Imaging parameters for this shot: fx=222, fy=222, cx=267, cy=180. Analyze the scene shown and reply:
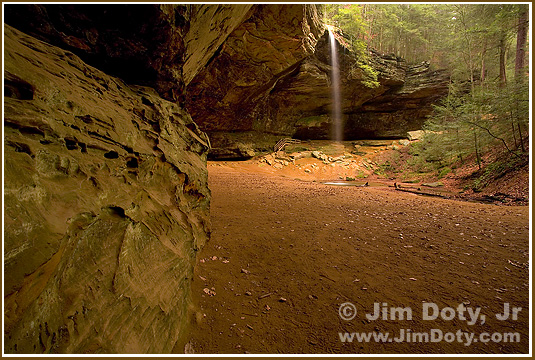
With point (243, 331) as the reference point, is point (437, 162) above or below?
above

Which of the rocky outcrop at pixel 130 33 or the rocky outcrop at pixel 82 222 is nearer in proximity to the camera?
the rocky outcrop at pixel 82 222

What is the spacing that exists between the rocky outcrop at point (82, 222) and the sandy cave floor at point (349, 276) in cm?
54

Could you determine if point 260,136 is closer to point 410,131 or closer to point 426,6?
point 410,131

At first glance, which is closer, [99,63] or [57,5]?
[57,5]

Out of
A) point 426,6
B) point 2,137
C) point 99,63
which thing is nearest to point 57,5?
point 99,63

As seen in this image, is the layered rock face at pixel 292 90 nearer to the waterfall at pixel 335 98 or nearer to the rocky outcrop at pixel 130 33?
the waterfall at pixel 335 98

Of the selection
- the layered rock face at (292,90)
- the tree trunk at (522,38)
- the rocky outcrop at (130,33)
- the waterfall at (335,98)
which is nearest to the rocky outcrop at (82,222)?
the rocky outcrop at (130,33)

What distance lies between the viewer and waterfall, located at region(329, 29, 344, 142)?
55.7ft

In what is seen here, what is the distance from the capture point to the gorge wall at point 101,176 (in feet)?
4.26

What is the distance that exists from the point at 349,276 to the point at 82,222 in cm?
299

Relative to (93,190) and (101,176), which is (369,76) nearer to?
(101,176)

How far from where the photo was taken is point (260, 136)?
19.3 meters

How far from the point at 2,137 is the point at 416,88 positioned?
81.6 feet

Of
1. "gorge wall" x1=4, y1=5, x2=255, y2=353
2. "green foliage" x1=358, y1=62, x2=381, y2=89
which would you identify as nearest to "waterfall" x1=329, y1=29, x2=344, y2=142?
"green foliage" x1=358, y1=62, x2=381, y2=89
